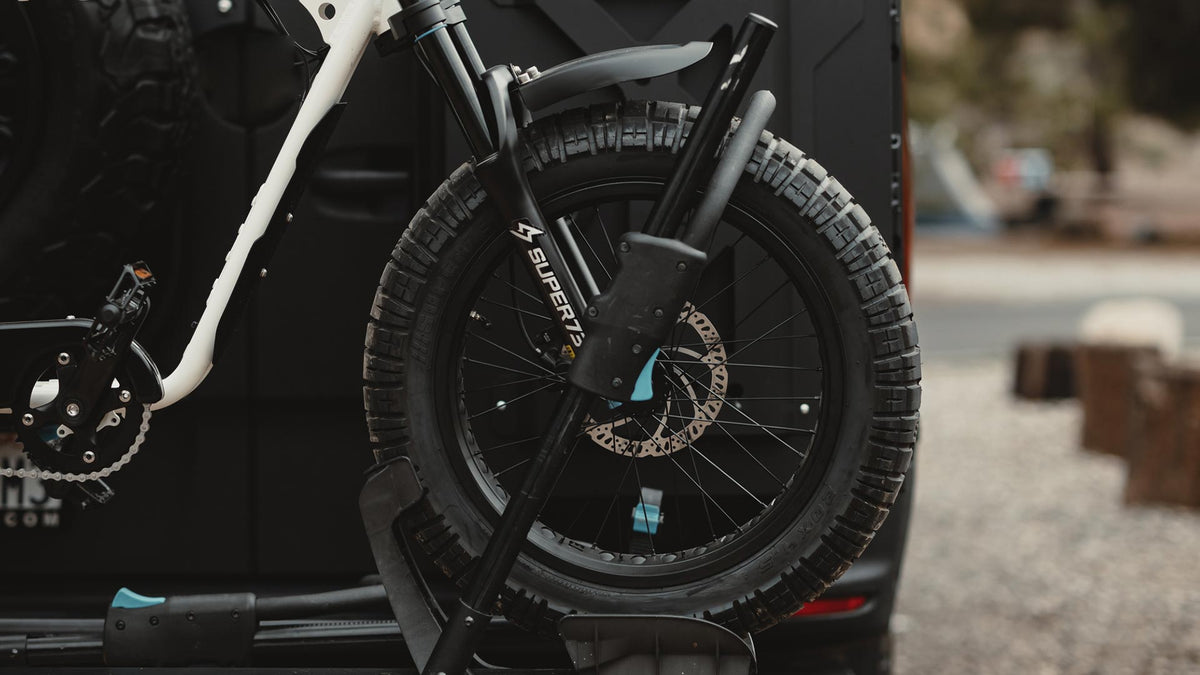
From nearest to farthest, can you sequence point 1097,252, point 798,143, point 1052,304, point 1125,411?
point 798,143 → point 1125,411 → point 1052,304 → point 1097,252

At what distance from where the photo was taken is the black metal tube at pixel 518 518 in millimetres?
1977

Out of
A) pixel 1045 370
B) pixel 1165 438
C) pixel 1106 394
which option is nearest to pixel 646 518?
pixel 1165 438

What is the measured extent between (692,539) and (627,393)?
21.1 inches

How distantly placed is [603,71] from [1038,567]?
158 inches

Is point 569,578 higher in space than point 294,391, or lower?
lower

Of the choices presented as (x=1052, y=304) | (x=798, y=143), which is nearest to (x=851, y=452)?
(x=798, y=143)

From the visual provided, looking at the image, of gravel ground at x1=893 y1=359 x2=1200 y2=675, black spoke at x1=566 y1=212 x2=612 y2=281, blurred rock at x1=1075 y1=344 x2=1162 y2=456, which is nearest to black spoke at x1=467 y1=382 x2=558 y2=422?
black spoke at x1=566 y1=212 x2=612 y2=281

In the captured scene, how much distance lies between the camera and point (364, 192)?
2455mm

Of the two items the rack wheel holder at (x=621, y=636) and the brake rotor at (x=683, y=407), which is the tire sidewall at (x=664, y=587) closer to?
the rack wheel holder at (x=621, y=636)

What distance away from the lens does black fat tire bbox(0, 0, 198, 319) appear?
2168mm

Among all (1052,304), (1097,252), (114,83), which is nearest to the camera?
(114,83)

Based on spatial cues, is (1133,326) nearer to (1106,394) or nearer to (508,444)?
(1106,394)

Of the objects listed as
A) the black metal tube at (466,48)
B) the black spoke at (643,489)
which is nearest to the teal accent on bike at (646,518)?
the black spoke at (643,489)

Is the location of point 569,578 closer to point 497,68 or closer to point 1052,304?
point 497,68
